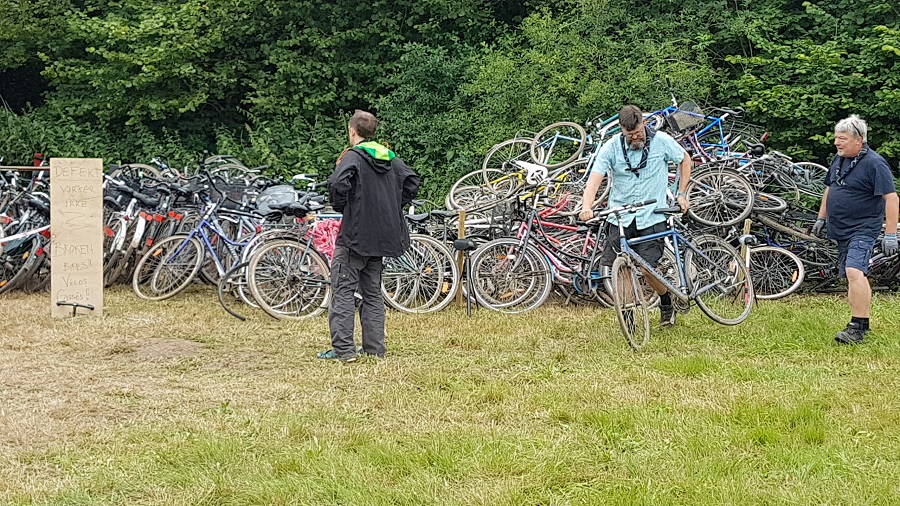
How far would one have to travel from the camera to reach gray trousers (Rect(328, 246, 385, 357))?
621 centimetres

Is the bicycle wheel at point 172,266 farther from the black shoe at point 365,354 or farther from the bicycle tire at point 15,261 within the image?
the black shoe at point 365,354

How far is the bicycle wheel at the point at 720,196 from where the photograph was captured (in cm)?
895

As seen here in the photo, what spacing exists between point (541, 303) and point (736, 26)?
21.6 feet

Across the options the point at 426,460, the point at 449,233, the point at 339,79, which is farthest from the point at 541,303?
the point at 339,79

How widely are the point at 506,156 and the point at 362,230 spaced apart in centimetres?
549

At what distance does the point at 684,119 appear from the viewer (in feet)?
30.7

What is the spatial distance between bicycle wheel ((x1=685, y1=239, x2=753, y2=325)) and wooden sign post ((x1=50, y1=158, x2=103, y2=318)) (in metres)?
5.00

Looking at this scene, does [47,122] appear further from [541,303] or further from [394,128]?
[541,303]

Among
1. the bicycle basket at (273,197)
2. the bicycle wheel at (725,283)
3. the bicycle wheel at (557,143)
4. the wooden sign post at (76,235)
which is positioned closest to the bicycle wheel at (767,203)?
the bicycle wheel at (725,283)

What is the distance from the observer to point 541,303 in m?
8.22

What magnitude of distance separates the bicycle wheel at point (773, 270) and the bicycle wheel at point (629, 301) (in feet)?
9.04

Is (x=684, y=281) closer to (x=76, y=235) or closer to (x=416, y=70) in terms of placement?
(x=76, y=235)

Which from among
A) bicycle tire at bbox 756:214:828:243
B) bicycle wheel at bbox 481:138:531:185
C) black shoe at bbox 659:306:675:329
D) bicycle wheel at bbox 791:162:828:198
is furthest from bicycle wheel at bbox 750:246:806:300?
bicycle wheel at bbox 481:138:531:185

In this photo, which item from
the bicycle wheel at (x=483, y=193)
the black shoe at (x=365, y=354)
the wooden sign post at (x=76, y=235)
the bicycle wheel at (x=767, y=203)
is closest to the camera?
the black shoe at (x=365, y=354)
